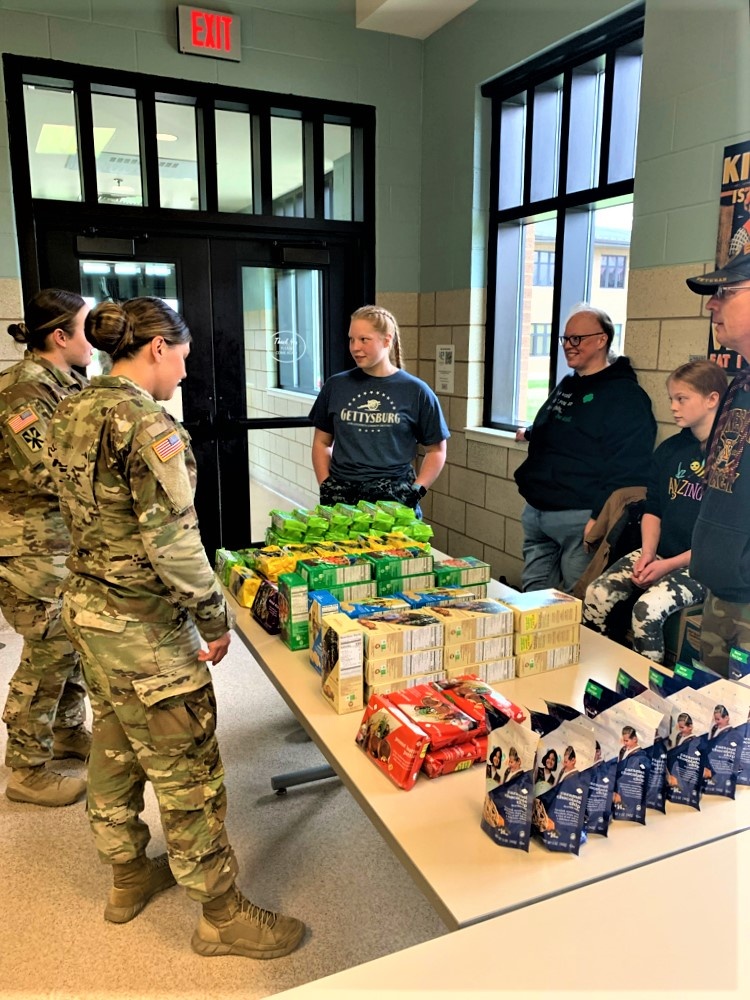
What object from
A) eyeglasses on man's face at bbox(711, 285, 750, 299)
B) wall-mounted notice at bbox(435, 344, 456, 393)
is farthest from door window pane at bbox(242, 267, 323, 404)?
eyeglasses on man's face at bbox(711, 285, 750, 299)

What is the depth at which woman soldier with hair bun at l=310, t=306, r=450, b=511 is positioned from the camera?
2.95 meters

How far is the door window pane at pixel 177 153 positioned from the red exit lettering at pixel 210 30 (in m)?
0.35

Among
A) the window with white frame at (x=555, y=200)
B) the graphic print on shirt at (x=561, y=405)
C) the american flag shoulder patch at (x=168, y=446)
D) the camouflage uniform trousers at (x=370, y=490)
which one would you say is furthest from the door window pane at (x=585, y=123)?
the american flag shoulder patch at (x=168, y=446)

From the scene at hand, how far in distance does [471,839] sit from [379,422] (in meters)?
1.98

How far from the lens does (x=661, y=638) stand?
265cm

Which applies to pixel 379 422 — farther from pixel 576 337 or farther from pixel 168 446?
pixel 168 446

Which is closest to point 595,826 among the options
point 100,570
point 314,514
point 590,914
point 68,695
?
point 590,914

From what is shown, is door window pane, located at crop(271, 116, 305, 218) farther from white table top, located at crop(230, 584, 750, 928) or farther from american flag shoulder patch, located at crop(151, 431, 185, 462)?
white table top, located at crop(230, 584, 750, 928)

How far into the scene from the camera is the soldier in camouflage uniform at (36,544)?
2225 millimetres

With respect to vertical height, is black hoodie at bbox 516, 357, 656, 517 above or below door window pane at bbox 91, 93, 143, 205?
below

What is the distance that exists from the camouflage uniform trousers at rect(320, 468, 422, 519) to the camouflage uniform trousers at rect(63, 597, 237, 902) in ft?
4.39

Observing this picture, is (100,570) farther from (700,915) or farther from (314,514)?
(700,915)

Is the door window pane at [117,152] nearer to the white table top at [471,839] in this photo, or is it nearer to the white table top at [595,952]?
the white table top at [471,839]

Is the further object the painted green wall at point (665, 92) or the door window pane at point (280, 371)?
the door window pane at point (280, 371)
